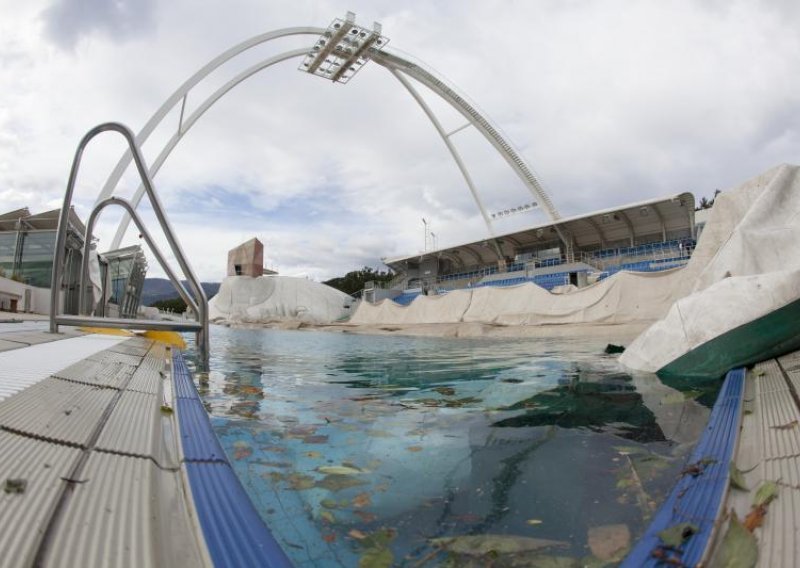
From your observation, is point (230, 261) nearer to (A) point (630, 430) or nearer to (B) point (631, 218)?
(B) point (631, 218)

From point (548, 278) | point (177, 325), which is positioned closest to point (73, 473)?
point (177, 325)

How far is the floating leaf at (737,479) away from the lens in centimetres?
141

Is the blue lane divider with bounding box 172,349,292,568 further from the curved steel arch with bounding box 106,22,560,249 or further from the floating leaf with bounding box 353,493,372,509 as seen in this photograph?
the curved steel arch with bounding box 106,22,560,249

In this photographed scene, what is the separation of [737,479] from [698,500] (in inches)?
8.4

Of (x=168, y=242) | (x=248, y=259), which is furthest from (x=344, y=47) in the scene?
(x=168, y=242)

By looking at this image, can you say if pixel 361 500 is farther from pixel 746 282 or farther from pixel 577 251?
pixel 577 251

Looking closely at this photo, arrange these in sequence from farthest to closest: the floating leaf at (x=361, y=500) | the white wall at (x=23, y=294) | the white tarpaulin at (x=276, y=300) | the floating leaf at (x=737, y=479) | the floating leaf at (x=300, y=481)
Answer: the white tarpaulin at (x=276, y=300), the white wall at (x=23, y=294), the floating leaf at (x=300, y=481), the floating leaf at (x=361, y=500), the floating leaf at (x=737, y=479)

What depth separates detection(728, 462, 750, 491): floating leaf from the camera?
55.5 inches

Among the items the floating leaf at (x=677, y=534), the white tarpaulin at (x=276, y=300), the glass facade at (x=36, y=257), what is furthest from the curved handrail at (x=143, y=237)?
the white tarpaulin at (x=276, y=300)

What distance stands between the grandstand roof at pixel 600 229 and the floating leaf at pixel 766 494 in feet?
111

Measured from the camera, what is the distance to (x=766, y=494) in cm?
130

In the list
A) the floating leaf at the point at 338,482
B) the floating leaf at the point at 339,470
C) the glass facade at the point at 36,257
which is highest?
the glass facade at the point at 36,257

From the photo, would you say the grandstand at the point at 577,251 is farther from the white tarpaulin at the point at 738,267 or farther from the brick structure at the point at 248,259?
the white tarpaulin at the point at 738,267

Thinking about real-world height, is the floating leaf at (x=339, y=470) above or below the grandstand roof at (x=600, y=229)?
below
